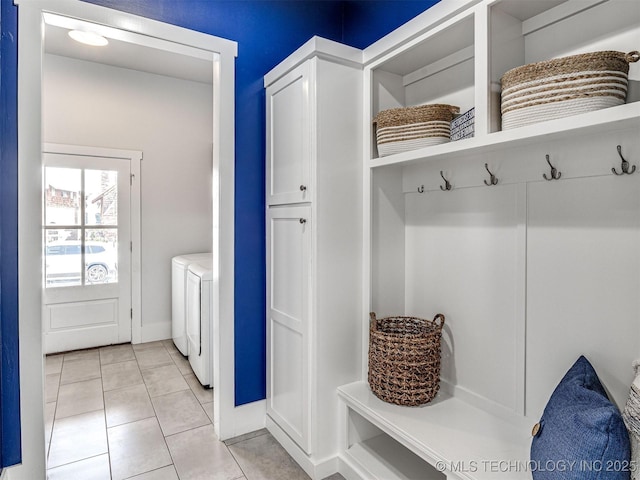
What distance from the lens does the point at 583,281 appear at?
1311mm

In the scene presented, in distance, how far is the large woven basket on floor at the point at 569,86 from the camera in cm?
109

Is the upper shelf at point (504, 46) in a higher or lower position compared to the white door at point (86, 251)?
higher

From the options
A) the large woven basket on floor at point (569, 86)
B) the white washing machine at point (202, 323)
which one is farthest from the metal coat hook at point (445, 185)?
the white washing machine at point (202, 323)

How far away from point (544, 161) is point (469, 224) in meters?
0.40

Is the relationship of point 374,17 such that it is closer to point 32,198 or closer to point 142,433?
point 32,198

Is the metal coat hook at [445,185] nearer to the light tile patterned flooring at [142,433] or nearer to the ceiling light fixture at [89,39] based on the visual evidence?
the light tile patterned flooring at [142,433]

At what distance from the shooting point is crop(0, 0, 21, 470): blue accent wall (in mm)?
1593

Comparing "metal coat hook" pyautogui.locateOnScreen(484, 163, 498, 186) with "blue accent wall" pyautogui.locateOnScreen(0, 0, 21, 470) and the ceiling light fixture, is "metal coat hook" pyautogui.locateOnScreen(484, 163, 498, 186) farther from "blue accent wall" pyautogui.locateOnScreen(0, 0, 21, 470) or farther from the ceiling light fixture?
the ceiling light fixture

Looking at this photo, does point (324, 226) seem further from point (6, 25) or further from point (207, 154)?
point (207, 154)

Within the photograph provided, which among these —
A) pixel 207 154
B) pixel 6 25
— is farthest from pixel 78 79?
pixel 6 25

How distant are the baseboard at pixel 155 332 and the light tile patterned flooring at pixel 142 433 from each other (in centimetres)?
61

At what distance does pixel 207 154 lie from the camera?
4172 millimetres

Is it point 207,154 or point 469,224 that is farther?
point 207,154

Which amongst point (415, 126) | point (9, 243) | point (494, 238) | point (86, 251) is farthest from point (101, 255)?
point (494, 238)
